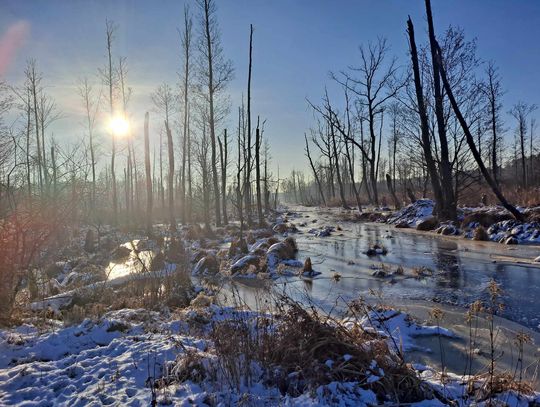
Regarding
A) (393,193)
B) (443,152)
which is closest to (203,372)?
(443,152)

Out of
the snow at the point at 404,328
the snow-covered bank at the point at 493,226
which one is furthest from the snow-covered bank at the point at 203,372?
the snow-covered bank at the point at 493,226

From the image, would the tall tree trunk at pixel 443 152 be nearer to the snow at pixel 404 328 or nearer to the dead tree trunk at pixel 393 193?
the dead tree trunk at pixel 393 193

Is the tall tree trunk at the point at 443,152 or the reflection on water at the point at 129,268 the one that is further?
the tall tree trunk at the point at 443,152

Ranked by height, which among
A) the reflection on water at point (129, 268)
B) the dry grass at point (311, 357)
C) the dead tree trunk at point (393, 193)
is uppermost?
the dead tree trunk at point (393, 193)

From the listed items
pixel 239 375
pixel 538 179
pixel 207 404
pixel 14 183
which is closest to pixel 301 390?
pixel 239 375

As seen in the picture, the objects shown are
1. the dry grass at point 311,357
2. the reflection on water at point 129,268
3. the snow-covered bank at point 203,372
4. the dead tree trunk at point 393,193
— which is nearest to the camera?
the snow-covered bank at point 203,372

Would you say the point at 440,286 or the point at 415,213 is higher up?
the point at 415,213

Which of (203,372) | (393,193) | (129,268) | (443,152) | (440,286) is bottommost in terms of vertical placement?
(129,268)

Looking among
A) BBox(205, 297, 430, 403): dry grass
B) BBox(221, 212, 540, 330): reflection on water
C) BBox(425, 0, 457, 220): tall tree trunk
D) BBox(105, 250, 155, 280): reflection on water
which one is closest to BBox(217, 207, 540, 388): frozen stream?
BBox(221, 212, 540, 330): reflection on water

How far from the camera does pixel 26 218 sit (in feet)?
18.7

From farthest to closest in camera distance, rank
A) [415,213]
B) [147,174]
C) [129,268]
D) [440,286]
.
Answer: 1. [147,174]
2. [415,213]
3. [129,268]
4. [440,286]

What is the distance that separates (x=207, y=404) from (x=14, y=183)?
6.17m

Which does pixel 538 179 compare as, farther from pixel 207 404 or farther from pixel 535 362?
pixel 207 404

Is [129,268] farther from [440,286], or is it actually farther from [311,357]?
[311,357]
